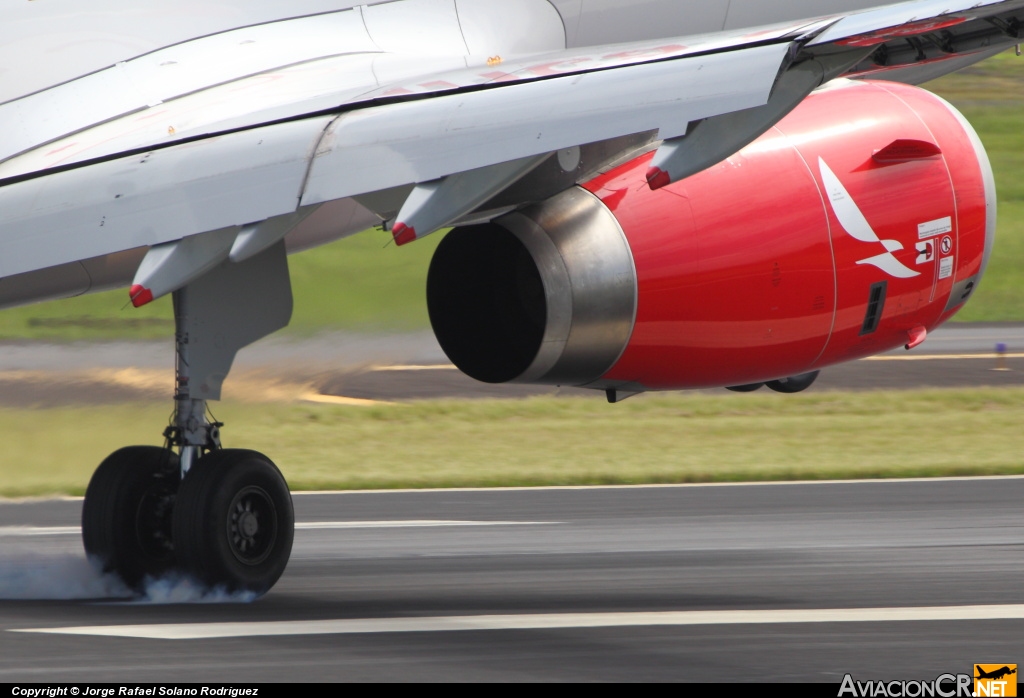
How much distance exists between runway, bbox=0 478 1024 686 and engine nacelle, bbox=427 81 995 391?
5.33ft

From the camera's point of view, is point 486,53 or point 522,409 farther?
point 522,409

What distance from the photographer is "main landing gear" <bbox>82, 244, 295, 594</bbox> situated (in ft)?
33.4

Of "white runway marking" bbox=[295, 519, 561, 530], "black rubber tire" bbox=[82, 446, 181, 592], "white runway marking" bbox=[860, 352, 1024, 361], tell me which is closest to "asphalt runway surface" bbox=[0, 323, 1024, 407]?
"black rubber tire" bbox=[82, 446, 181, 592]

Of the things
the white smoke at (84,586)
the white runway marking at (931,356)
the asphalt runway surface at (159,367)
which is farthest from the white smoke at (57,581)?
the white runway marking at (931,356)

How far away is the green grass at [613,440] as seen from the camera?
18688 mm

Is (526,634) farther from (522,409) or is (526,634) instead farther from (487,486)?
(522,409)

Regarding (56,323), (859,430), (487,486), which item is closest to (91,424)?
(56,323)

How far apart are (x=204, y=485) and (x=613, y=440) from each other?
38.5 ft

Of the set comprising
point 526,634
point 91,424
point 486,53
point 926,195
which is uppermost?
point 486,53

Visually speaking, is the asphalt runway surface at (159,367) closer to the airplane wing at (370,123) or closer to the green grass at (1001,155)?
the airplane wing at (370,123)

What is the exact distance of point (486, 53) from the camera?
412 inches

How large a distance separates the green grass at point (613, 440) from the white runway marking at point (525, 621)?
5.61m

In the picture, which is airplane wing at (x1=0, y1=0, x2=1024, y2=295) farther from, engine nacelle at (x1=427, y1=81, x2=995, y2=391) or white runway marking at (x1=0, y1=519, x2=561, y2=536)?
white runway marking at (x1=0, y1=519, x2=561, y2=536)

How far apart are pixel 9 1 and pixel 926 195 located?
19.1 ft
